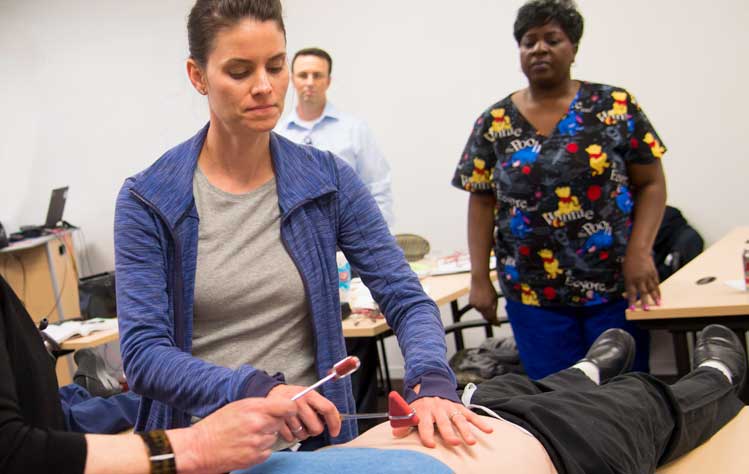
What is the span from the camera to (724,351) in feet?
7.04

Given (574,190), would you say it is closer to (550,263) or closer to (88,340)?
(550,263)

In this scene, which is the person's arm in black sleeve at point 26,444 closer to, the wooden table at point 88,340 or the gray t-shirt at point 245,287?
the gray t-shirt at point 245,287

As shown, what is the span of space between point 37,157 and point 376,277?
5.77 m

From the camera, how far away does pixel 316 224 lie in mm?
1552

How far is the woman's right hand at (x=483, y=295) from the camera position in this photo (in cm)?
287

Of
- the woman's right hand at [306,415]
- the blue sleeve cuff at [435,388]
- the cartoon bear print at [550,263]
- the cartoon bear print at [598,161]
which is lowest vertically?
the cartoon bear print at [550,263]

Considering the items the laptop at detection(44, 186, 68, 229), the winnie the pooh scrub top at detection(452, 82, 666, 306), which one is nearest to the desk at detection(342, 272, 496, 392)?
the winnie the pooh scrub top at detection(452, 82, 666, 306)

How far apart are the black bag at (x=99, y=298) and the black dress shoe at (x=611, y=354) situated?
8.43 feet

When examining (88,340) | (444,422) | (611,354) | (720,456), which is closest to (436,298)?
(611,354)

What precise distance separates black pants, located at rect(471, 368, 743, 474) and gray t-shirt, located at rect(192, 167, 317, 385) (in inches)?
15.4

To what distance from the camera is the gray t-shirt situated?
1483 mm

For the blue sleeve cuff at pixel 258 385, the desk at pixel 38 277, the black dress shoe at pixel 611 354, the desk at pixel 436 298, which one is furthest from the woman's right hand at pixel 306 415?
the desk at pixel 38 277

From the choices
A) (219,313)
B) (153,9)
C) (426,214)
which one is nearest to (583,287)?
(219,313)

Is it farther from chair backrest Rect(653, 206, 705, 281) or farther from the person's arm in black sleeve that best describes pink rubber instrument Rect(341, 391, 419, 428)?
chair backrest Rect(653, 206, 705, 281)
